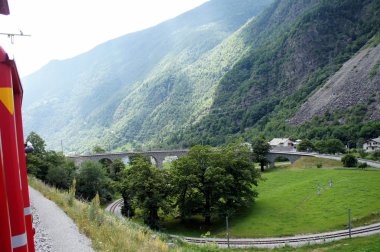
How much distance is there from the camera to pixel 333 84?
120 meters

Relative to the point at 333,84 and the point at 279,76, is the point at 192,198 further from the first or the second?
the point at 279,76

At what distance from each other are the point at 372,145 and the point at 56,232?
261 ft

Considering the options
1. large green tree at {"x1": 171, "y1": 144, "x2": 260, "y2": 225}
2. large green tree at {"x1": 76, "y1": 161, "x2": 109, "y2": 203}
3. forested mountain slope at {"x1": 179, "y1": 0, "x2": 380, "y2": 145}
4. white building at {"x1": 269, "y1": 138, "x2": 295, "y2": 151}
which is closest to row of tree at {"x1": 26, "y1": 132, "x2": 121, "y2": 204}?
large green tree at {"x1": 76, "y1": 161, "x2": 109, "y2": 203}

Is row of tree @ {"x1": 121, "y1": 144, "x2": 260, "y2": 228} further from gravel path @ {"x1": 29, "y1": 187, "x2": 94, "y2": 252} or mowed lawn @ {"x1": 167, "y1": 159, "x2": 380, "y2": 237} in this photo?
gravel path @ {"x1": 29, "y1": 187, "x2": 94, "y2": 252}

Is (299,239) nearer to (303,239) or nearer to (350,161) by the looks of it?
(303,239)

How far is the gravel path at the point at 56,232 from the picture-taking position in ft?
29.6

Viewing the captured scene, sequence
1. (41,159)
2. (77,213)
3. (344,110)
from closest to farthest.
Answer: (77,213) < (41,159) < (344,110)

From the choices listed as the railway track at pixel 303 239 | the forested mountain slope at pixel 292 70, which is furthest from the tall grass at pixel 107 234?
the forested mountain slope at pixel 292 70

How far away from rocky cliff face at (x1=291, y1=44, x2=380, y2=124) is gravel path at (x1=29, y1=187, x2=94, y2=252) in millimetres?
94752

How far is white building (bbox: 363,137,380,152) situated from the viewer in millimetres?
74694

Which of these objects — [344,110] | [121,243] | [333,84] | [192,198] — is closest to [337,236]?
[192,198]

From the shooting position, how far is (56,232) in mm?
10648

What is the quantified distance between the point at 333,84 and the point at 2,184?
425 ft

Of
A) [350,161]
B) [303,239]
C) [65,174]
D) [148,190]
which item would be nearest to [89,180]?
[65,174]
